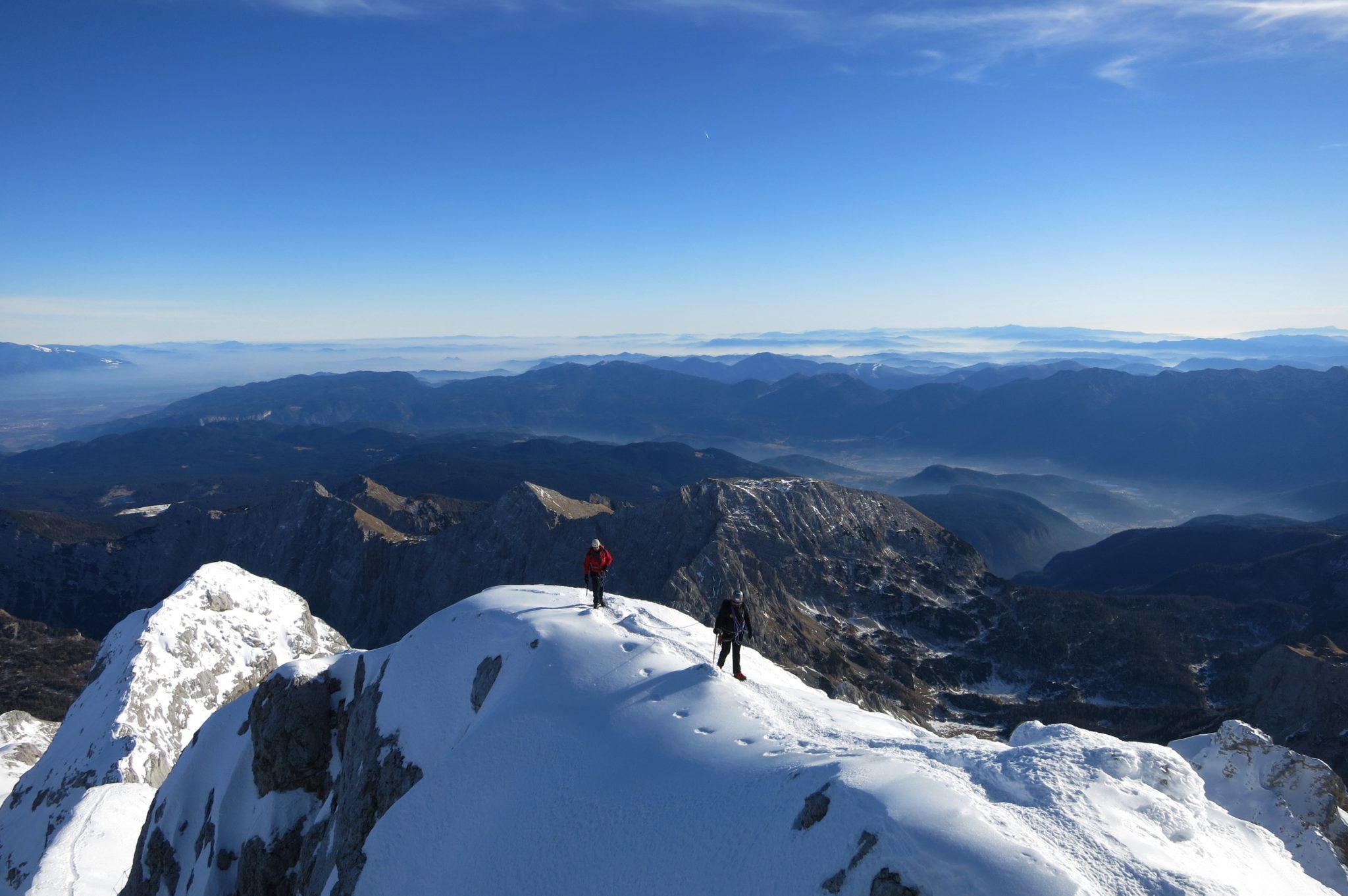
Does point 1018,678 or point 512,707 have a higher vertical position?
point 512,707

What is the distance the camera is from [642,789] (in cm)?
1742

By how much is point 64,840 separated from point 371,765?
141 feet

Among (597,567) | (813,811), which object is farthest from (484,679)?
(813,811)

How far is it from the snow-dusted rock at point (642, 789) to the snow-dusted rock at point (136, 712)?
87.0ft

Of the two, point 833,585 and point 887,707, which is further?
point 833,585

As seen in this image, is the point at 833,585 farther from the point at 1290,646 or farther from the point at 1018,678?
the point at 1290,646

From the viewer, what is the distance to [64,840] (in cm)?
4834

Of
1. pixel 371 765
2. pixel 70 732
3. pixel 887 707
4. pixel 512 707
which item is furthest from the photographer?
pixel 887 707

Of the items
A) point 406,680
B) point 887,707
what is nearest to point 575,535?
point 887,707

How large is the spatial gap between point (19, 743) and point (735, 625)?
330 feet

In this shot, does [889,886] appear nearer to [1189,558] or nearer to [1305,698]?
[1305,698]

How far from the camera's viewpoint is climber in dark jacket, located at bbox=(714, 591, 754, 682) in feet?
72.7

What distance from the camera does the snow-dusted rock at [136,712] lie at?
48875 millimetres

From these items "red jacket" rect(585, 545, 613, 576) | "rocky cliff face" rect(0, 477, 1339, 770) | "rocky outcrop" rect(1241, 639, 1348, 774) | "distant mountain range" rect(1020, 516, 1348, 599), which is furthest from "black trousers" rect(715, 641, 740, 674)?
"distant mountain range" rect(1020, 516, 1348, 599)
